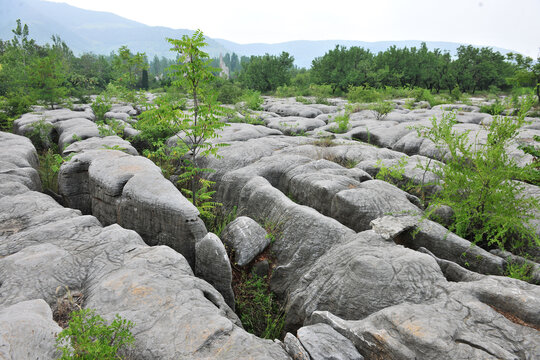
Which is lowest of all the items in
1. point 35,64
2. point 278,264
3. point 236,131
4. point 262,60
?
point 278,264

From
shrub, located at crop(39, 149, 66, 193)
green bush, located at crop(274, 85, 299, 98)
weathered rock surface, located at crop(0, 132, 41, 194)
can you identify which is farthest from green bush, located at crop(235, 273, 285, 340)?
green bush, located at crop(274, 85, 299, 98)

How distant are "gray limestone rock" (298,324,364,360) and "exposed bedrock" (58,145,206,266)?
3.26 metres

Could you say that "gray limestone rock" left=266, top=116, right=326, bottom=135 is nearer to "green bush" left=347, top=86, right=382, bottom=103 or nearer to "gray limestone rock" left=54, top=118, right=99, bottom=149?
"green bush" left=347, top=86, right=382, bottom=103

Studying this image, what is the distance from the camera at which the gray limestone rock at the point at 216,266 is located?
18.4 ft

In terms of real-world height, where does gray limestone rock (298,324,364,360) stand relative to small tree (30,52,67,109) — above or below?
below

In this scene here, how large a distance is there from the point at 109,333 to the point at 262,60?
5052 centimetres

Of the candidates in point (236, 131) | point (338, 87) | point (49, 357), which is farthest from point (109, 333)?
point (338, 87)

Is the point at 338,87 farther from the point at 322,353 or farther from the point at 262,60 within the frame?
the point at 322,353

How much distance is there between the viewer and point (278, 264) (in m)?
6.50

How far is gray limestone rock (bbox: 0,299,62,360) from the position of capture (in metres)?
3.07

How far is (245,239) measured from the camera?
662cm

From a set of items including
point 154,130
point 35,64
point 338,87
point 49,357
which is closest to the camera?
point 49,357

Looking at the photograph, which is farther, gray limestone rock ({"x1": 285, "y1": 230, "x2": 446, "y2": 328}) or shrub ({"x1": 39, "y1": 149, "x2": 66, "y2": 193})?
shrub ({"x1": 39, "y1": 149, "x2": 66, "y2": 193})

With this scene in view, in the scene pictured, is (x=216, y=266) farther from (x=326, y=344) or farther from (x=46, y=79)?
(x=46, y=79)
